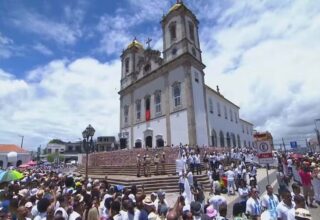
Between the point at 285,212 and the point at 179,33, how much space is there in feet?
86.2

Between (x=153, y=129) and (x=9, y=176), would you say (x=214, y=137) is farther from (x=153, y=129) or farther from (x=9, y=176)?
(x=9, y=176)

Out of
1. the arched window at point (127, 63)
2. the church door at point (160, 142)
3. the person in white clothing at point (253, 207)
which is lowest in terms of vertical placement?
the person in white clothing at point (253, 207)

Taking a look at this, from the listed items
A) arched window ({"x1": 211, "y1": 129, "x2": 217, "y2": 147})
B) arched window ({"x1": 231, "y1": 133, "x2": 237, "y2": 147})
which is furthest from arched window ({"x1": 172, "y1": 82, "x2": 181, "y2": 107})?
arched window ({"x1": 231, "y1": 133, "x2": 237, "y2": 147})

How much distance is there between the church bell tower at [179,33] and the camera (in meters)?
27.8

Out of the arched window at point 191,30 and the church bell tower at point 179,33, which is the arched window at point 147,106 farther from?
the arched window at point 191,30

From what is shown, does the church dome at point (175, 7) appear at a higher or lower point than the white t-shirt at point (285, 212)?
higher

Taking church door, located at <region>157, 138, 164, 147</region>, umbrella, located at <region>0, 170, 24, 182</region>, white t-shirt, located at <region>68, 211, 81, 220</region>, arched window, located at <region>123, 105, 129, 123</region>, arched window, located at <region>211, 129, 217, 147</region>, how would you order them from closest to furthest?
white t-shirt, located at <region>68, 211, 81, 220</region>
umbrella, located at <region>0, 170, 24, 182</region>
church door, located at <region>157, 138, 164, 147</region>
arched window, located at <region>211, 129, 217, 147</region>
arched window, located at <region>123, 105, 129, 123</region>

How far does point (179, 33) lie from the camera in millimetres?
28328

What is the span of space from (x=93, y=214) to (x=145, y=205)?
1212 millimetres

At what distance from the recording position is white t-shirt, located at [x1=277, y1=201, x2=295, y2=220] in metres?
4.62

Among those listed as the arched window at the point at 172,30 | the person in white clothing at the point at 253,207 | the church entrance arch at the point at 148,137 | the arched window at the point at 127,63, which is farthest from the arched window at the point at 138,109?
the person in white clothing at the point at 253,207

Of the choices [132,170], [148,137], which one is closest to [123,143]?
[148,137]

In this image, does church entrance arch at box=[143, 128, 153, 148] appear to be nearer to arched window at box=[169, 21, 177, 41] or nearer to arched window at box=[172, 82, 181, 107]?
arched window at box=[172, 82, 181, 107]

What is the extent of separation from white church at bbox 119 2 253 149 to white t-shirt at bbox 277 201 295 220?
19198 mm
